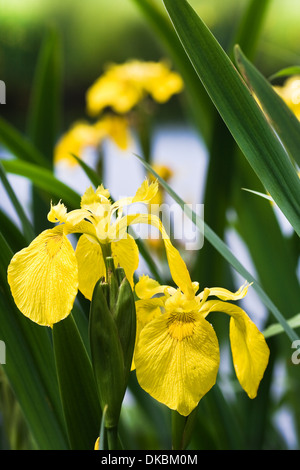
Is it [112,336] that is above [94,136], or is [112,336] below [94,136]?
below

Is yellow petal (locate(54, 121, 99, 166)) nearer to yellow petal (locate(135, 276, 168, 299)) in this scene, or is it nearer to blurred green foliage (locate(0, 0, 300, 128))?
yellow petal (locate(135, 276, 168, 299))

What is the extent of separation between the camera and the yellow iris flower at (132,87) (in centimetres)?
81

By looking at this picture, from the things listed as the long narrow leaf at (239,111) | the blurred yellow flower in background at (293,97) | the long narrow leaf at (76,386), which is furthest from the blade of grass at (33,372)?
the blurred yellow flower in background at (293,97)

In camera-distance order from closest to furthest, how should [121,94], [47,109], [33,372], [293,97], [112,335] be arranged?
[112,335] → [33,372] → [293,97] → [47,109] → [121,94]

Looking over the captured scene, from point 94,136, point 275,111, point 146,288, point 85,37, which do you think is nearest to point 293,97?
point 275,111

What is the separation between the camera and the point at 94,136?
91 centimetres

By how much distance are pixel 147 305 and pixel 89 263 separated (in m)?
0.04

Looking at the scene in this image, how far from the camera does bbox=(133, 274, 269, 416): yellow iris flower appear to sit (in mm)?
241

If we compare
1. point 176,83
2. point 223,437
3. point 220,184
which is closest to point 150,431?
point 223,437

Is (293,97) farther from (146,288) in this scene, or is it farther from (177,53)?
(146,288)

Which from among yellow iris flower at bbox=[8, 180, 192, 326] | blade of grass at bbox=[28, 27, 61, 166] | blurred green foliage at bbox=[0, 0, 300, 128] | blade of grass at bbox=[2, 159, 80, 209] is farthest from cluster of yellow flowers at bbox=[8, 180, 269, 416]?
blurred green foliage at bbox=[0, 0, 300, 128]

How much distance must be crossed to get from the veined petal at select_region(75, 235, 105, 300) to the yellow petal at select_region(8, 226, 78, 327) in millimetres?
22

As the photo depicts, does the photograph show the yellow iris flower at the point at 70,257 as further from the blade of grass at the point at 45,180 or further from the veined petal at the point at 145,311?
the blade of grass at the point at 45,180
